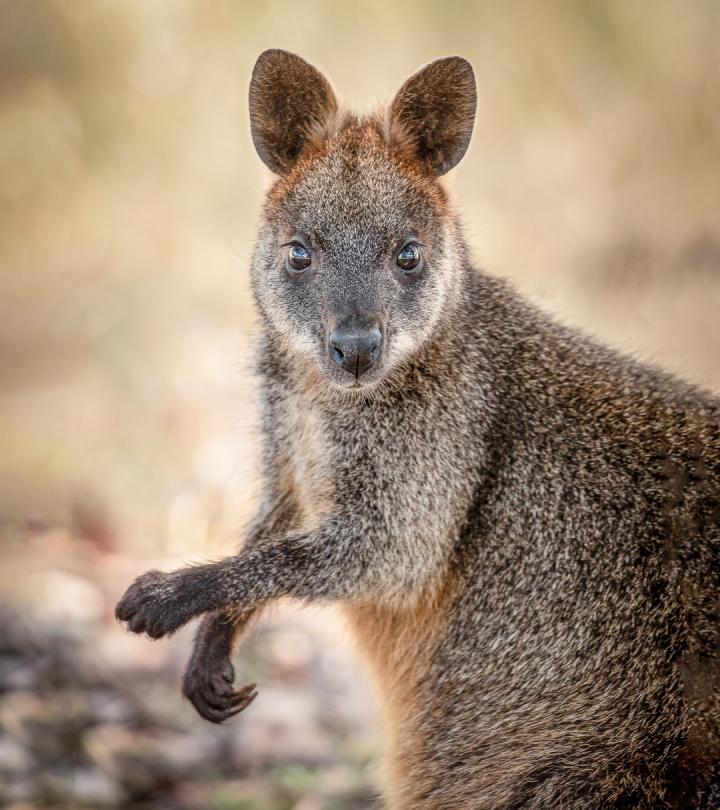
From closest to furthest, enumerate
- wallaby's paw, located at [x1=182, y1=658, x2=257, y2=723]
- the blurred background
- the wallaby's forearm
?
the wallaby's forearm, wallaby's paw, located at [x1=182, y1=658, x2=257, y2=723], the blurred background

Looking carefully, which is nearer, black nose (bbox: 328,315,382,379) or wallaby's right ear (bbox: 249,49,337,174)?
black nose (bbox: 328,315,382,379)

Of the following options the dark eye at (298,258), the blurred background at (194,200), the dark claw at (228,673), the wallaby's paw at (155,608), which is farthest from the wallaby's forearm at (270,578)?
the blurred background at (194,200)

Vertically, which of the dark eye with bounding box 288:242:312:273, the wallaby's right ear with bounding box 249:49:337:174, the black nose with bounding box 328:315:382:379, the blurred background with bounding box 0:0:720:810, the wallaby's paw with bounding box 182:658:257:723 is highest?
the blurred background with bounding box 0:0:720:810

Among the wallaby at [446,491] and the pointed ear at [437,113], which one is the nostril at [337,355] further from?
the pointed ear at [437,113]

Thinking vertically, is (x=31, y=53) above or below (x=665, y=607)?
above

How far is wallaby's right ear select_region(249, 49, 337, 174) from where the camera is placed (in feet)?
14.9

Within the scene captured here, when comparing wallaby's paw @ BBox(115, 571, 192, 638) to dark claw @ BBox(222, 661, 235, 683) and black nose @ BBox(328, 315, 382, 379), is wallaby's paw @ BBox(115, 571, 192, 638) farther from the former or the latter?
black nose @ BBox(328, 315, 382, 379)

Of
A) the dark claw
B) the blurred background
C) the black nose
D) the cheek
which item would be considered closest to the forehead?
the cheek

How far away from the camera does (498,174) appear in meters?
9.23

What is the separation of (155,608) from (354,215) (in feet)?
5.23

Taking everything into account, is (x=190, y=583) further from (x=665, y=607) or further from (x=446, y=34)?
(x=446, y=34)

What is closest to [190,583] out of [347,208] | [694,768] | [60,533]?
[347,208]

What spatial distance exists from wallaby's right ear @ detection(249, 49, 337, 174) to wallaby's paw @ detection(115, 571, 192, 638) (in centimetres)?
168

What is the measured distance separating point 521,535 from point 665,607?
0.59m
